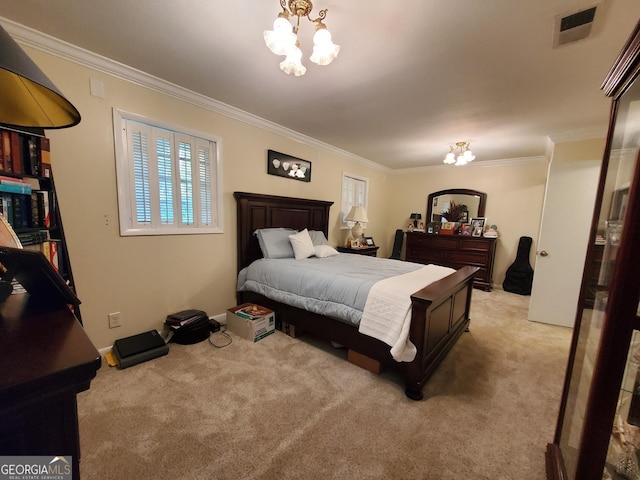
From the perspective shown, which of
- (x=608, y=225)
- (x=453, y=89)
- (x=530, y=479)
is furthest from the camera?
(x=453, y=89)

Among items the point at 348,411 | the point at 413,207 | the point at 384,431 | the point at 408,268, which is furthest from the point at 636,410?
the point at 413,207

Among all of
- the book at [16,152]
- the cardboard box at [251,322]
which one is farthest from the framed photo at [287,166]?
the book at [16,152]

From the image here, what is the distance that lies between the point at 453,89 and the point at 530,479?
2682 mm

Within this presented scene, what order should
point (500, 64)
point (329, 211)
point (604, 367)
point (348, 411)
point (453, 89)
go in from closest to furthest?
point (604, 367) → point (348, 411) → point (500, 64) → point (453, 89) → point (329, 211)

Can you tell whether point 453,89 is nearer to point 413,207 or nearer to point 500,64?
point 500,64

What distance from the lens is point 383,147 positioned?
13.5ft

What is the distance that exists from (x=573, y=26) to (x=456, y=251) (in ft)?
12.5

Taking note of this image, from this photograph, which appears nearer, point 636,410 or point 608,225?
point 636,410

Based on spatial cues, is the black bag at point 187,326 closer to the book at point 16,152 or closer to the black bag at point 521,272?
the book at point 16,152

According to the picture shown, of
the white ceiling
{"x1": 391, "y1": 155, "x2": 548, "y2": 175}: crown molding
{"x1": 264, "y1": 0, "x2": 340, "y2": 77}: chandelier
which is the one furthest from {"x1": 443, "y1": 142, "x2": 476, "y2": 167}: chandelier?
{"x1": 264, "y1": 0, "x2": 340, "y2": 77}: chandelier

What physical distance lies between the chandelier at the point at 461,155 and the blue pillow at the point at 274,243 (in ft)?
7.93

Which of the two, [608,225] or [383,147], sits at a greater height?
[383,147]

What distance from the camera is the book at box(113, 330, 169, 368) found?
204 cm

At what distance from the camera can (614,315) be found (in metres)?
0.79
